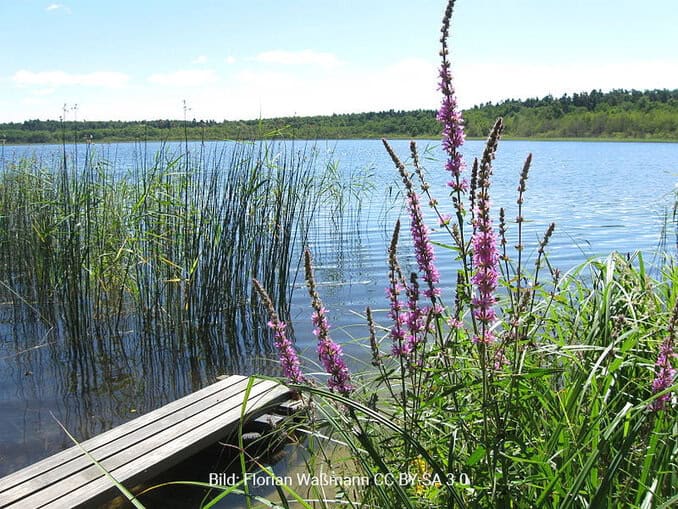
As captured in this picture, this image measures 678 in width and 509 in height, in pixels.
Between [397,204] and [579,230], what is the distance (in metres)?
4.43

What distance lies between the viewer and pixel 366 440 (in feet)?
5.11

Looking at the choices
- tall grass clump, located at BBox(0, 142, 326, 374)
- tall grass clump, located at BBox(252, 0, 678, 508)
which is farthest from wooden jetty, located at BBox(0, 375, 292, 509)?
tall grass clump, located at BBox(0, 142, 326, 374)

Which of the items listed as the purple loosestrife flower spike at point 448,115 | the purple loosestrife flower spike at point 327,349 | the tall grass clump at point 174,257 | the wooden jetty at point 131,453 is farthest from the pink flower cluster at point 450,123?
the tall grass clump at point 174,257

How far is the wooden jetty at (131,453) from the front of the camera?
304cm

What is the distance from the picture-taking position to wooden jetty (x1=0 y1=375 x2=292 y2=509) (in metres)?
3.04

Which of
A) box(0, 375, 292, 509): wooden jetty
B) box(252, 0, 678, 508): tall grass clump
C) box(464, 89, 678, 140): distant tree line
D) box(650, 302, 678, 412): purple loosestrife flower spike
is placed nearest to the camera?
box(650, 302, 678, 412): purple loosestrife flower spike

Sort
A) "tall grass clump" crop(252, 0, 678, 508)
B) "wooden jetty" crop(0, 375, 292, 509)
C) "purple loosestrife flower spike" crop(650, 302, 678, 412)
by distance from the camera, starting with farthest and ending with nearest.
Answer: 1. "wooden jetty" crop(0, 375, 292, 509)
2. "tall grass clump" crop(252, 0, 678, 508)
3. "purple loosestrife flower spike" crop(650, 302, 678, 412)

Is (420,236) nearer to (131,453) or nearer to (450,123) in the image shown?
(450,123)

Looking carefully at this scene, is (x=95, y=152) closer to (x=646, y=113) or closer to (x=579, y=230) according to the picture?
(x=579, y=230)

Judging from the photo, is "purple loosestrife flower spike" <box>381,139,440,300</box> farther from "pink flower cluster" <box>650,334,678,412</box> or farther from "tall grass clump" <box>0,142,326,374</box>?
"tall grass clump" <box>0,142,326,374</box>

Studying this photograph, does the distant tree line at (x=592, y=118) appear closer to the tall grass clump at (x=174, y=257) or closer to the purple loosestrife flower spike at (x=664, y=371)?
the tall grass clump at (x=174, y=257)

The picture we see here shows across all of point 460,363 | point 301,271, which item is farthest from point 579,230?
point 460,363

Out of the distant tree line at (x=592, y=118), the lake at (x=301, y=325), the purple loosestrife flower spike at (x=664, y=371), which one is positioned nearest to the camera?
the purple loosestrife flower spike at (x=664, y=371)

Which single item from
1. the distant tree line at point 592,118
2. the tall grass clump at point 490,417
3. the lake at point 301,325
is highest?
the distant tree line at point 592,118
